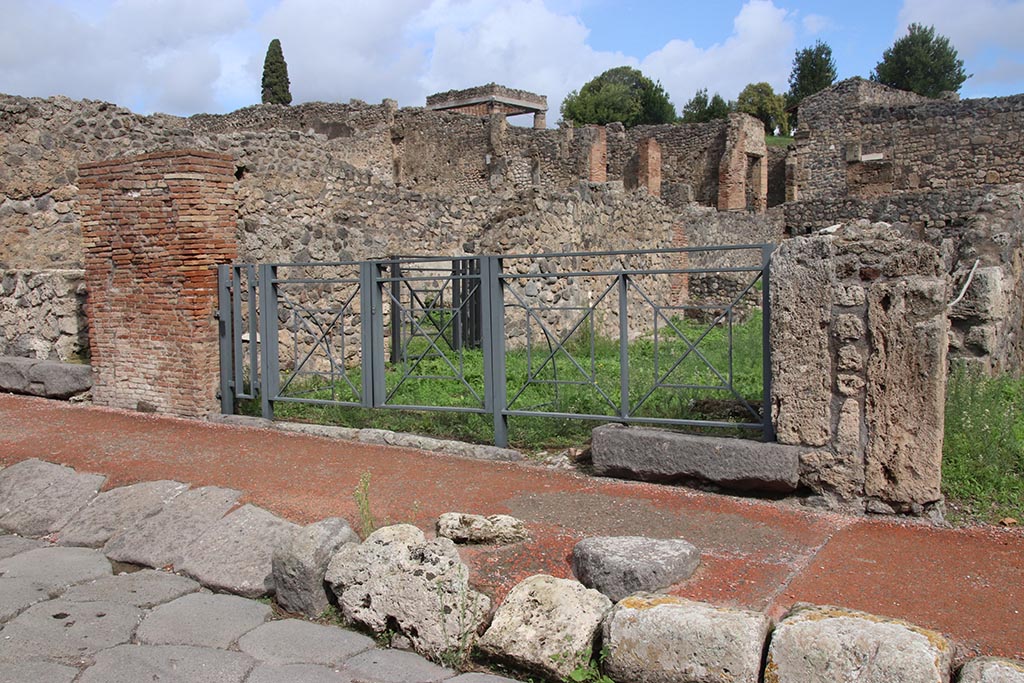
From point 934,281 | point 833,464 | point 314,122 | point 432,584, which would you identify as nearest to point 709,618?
point 432,584

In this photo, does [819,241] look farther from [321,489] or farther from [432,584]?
[321,489]

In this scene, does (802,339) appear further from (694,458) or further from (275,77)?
(275,77)

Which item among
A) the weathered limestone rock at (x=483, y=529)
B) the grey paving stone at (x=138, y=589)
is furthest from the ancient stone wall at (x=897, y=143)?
the grey paving stone at (x=138, y=589)

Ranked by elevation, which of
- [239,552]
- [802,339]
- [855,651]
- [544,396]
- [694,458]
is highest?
[802,339]

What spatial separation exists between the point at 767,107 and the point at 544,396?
47425 millimetres

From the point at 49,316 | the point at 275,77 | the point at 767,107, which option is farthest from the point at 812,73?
the point at 49,316

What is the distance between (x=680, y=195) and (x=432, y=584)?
2324 cm

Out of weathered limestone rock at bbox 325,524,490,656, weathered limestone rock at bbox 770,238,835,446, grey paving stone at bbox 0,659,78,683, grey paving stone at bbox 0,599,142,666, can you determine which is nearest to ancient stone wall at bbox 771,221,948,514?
weathered limestone rock at bbox 770,238,835,446

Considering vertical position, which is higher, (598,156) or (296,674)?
(598,156)

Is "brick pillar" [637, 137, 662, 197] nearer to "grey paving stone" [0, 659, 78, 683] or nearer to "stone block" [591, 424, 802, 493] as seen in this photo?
"stone block" [591, 424, 802, 493]

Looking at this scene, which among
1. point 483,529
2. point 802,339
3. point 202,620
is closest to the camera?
point 202,620

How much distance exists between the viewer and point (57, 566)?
4.72 metres

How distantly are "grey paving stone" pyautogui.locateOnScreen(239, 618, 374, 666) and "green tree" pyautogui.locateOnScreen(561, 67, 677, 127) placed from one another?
4878cm

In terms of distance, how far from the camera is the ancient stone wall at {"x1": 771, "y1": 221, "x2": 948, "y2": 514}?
454cm
